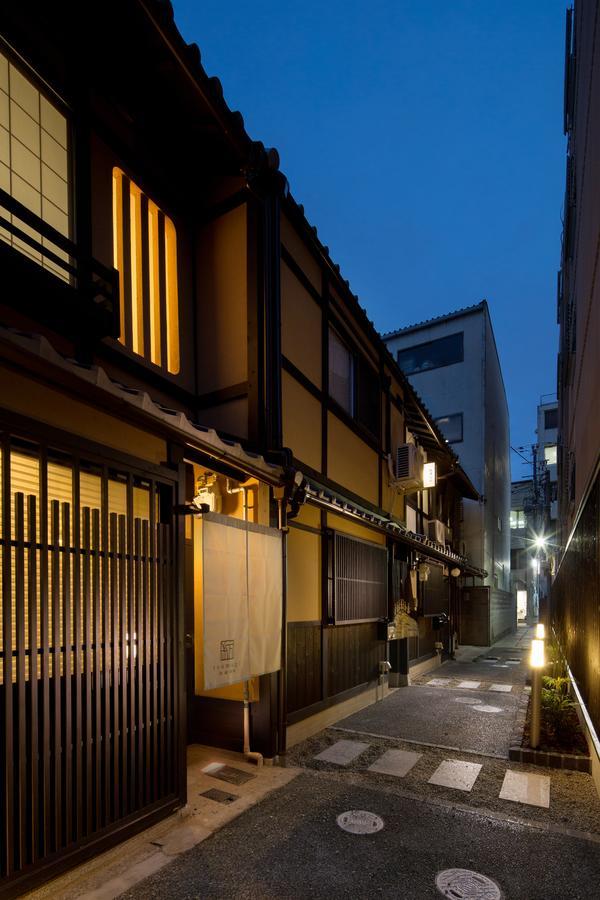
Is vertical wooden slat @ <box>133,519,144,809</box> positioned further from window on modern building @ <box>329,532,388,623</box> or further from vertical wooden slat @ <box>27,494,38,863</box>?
window on modern building @ <box>329,532,388,623</box>

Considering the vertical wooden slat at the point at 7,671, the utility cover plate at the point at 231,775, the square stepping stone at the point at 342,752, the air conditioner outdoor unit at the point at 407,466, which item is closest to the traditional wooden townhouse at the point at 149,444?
the vertical wooden slat at the point at 7,671

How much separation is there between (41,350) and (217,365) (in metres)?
4.67

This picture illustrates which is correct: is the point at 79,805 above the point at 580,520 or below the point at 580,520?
below

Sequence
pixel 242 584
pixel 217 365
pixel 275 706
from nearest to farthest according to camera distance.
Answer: pixel 242 584, pixel 275 706, pixel 217 365

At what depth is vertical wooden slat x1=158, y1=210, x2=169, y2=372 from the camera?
25.5 ft

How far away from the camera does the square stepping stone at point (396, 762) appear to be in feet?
22.6

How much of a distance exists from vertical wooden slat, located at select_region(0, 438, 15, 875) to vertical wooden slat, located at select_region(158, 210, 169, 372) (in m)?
4.27

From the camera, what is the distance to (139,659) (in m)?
4.89

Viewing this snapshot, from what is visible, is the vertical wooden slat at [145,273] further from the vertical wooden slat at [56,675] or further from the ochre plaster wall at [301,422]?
the vertical wooden slat at [56,675]

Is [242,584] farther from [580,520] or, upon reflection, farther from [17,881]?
[580,520]

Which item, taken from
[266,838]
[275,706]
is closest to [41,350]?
[266,838]

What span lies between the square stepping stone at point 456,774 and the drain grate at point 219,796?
8.84 feet

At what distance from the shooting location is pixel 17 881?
11.8ft

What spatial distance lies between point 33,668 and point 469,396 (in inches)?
994
